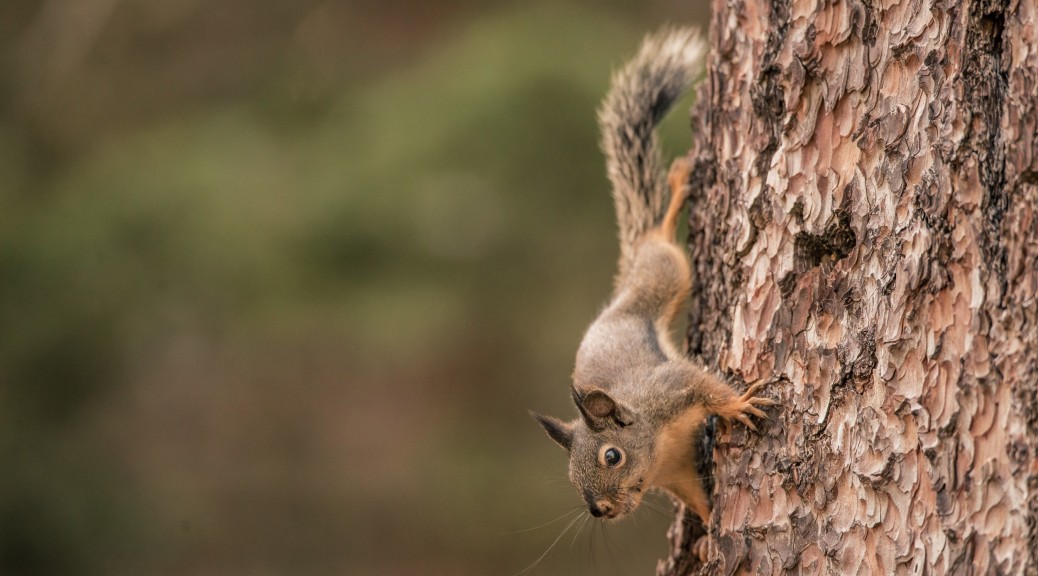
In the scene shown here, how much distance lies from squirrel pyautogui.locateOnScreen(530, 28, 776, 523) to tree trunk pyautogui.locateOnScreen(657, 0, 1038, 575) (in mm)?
218

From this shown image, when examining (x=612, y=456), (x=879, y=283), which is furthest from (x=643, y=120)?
(x=879, y=283)

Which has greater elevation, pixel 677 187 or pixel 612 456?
pixel 677 187

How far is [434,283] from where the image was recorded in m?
5.34

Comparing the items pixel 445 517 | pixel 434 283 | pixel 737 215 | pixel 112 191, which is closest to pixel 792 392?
pixel 737 215

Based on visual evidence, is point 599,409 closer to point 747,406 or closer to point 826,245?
point 747,406

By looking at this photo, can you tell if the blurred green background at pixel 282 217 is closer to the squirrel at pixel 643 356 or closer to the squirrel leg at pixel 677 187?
the squirrel at pixel 643 356

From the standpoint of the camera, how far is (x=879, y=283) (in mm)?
2359

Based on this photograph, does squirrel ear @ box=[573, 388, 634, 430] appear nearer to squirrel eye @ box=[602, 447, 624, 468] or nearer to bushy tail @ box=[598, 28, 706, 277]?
squirrel eye @ box=[602, 447, 624, 468]

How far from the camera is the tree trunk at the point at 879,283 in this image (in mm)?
2070

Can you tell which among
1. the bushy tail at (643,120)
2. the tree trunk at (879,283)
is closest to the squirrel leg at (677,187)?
the bushy tail at (643,120)

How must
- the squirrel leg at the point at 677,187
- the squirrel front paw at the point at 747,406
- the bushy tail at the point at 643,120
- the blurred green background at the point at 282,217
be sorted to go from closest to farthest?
the squirrel front paw at the point at 747,406
the squirrel leg at the point at 677,187
the bushy tail at the point at 643,120
the blurred green background at the point at 282,217

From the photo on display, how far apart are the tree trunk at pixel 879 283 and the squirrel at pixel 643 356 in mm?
218

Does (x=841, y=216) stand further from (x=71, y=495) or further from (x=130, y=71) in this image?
(x=130, y=71)

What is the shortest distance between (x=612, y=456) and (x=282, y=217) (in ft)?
8.12
